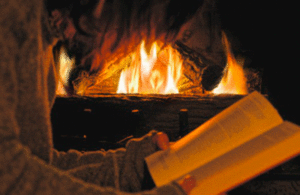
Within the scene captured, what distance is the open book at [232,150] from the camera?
0.34 m

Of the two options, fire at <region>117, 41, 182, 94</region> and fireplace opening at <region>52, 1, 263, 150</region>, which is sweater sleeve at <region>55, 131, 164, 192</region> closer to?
fireplace opening at <region>52, 1, 263, 150</region>

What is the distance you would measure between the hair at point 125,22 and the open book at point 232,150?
0.91 m

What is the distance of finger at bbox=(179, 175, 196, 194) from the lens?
1.12 ft

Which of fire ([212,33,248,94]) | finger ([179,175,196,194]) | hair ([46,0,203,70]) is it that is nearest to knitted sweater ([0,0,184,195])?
finger ([179,175,196,194])

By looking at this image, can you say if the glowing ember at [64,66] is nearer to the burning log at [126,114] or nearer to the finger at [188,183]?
the burning log at [126,114]

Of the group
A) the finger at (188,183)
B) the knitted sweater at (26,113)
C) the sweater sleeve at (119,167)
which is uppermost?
the knitted sweater at (26,113)

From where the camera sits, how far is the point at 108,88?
1.41m

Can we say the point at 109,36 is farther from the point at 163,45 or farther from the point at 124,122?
the point at 124,122

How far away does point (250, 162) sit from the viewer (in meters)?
0.34

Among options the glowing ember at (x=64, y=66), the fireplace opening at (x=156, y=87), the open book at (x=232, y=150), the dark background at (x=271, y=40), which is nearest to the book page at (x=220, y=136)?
the open book at (x=232, y=150)

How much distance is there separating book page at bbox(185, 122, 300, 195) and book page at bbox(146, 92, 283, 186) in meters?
0.02

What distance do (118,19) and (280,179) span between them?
3.46 ft

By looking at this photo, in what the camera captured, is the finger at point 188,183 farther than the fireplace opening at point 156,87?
No

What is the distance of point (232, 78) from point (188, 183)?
3.33 feet
